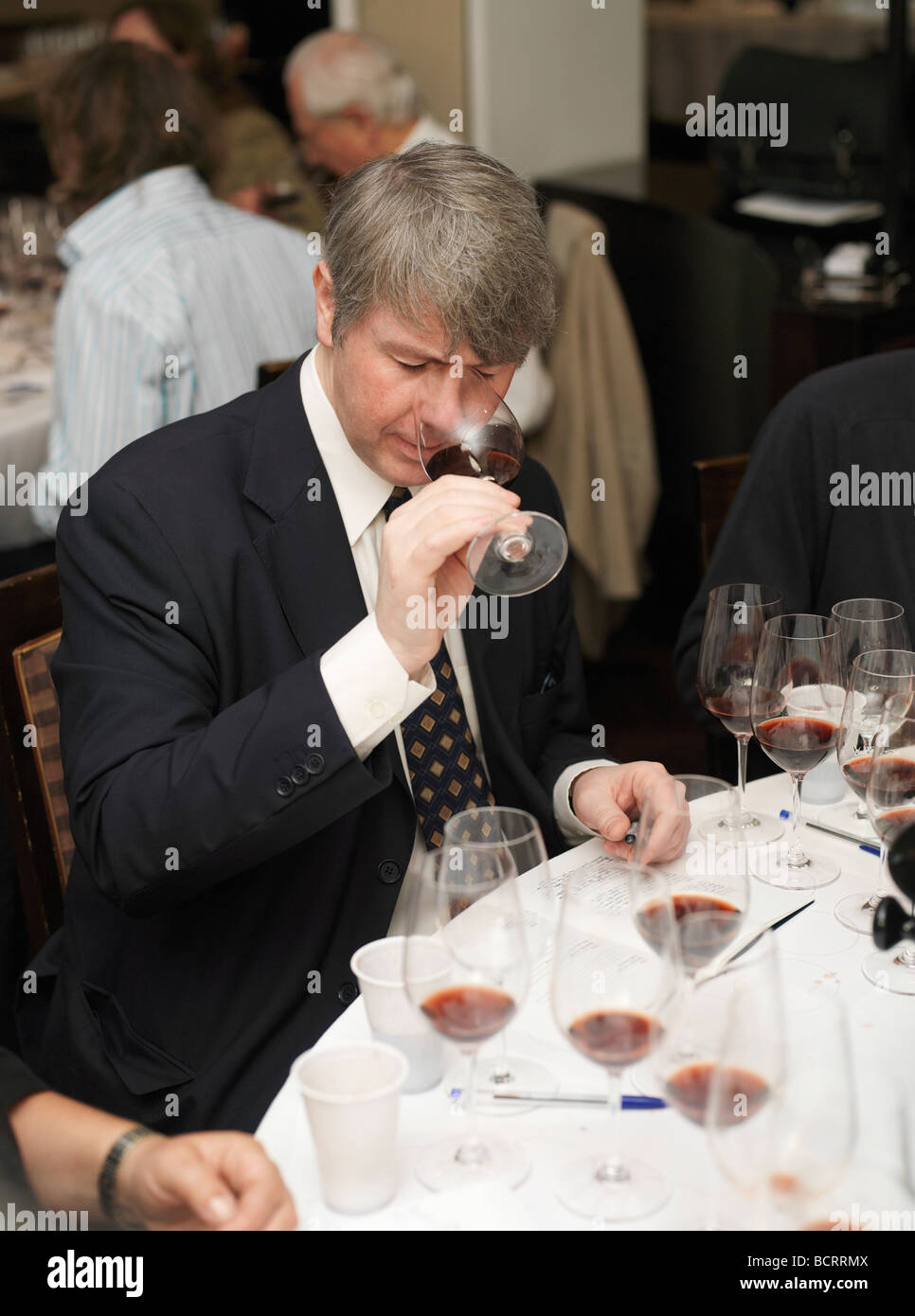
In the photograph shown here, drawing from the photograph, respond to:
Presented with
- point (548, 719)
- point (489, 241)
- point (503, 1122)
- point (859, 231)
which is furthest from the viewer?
point (859, 231)

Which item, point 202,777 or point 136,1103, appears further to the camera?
point 136,1103

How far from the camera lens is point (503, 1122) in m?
1.15

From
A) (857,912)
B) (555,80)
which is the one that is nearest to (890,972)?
(857,912)

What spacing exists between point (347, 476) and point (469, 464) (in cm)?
21

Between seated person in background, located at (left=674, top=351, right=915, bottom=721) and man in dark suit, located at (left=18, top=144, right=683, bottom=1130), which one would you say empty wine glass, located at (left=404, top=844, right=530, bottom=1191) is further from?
seated person in background, located at (left=674, top=351, right=915, bottom=721)

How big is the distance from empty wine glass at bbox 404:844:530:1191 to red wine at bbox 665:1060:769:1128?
0.48 ft

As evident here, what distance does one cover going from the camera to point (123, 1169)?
3.59ft

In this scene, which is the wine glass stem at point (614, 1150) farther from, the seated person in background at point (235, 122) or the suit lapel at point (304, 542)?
the seated person in background at point (235, 122)

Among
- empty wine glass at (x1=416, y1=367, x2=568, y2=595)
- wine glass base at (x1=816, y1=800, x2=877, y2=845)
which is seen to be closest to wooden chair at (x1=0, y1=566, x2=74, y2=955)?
empty wine glass at (x1=416, y1=367, x2=568, y2=595)

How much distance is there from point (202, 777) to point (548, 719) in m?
0.67

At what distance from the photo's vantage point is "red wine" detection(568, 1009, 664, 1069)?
1.04 m

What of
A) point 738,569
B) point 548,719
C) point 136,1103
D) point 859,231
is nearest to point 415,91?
point 859,231

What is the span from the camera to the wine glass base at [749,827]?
1.42 metres

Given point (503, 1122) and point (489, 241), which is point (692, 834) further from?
point (489, 241)
